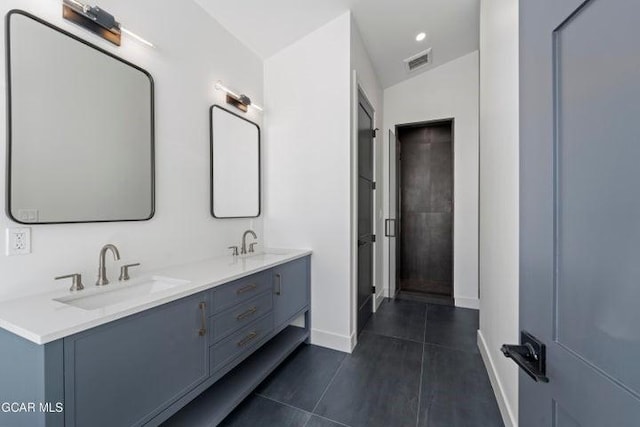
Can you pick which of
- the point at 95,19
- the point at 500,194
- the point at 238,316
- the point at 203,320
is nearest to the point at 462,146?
the point at 500,194

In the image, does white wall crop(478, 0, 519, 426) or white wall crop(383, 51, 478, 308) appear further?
white wall crop(383, 51, 478, 308)

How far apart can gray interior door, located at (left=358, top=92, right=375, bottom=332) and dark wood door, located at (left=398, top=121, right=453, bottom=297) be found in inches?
50.9

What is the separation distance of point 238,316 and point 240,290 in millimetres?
157

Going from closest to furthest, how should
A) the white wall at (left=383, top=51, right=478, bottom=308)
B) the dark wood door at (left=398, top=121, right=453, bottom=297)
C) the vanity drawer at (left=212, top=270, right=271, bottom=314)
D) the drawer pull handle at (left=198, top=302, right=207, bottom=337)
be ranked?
the drawer pull handle at (left=198, top=302, right=207, bottom=337) → the vanity drawer at (left=212, top=270, right=271, bottom=314) → the white wall at (left=383, top=51, right=478, bottom=308) → the dark wood door at (left=398, top=121, right=453, bottom=297)

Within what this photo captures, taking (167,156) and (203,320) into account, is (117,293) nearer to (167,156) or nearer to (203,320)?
(203,320)

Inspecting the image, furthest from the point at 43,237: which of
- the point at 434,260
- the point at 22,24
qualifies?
the point at 434,260

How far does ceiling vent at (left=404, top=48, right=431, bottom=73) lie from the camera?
3255mm

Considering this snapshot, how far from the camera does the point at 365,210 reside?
10.1 feet

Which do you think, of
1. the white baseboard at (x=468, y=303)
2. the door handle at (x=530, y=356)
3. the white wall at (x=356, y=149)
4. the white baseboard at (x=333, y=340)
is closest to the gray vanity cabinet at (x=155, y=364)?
the white baseboard at (x=333, y=340)

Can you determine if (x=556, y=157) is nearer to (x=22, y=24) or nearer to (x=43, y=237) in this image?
(x=43, y=237)

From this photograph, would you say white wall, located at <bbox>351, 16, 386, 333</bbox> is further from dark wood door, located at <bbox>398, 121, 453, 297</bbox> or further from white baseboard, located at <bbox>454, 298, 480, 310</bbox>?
white baseboard, located at <bbox>454, 298, 480, 310</bbox>

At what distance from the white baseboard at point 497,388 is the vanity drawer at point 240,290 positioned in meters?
1.62

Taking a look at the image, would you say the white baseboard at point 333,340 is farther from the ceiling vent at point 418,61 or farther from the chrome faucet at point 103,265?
the ceiling vent at point 418,61

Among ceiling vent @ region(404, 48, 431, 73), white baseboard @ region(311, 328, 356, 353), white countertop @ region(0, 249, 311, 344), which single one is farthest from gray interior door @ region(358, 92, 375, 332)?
white countertop @ region(0, 249, 311, 344)
